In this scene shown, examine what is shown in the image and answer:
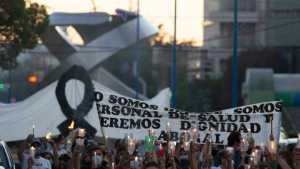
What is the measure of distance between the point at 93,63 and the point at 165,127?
2289 inches

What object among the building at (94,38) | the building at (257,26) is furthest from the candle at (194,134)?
the building at (257,26)

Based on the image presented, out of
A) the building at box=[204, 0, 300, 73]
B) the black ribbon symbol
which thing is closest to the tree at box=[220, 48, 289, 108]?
the building at box=[204, 0, 300, 73]

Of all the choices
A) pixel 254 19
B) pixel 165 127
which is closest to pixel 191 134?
pixel 165 127

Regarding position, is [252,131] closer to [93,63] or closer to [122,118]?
[122,118]

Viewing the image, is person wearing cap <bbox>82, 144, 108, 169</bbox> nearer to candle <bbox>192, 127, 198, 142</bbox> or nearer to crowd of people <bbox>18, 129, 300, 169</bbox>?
crowd of people <bbox>18, 129, 300, 169</bbox>

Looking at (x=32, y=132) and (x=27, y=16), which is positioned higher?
(x=27, y=16)

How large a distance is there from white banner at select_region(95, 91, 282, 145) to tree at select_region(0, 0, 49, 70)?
20763 mm

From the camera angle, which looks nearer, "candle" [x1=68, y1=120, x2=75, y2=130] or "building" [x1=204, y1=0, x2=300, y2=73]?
"candle" [x1=68, y1=120, x2=75, y2=130]

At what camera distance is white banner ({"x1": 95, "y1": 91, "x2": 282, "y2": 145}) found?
765 inches

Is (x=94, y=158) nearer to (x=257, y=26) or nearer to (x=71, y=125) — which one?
(x=71, y=125)

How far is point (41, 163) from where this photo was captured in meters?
17.7

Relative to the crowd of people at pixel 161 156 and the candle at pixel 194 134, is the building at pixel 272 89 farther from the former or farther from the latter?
the candle at pixel 194 134

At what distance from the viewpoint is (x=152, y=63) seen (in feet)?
410

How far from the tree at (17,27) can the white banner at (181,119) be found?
20.8 metres
